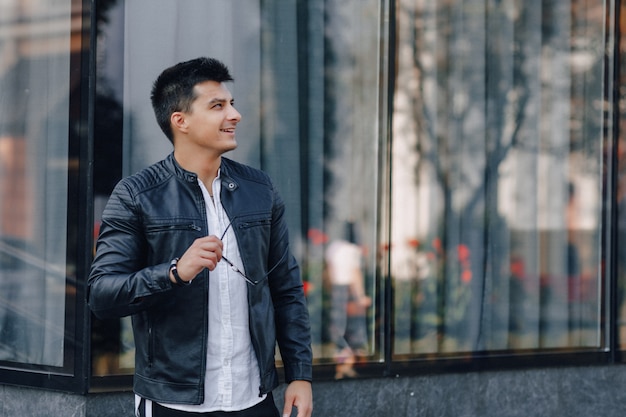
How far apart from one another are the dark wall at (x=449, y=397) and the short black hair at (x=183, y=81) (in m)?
2.54

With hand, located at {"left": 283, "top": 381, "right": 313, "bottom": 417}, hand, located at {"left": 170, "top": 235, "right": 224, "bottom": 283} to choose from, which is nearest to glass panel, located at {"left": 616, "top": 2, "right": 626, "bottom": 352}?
hand, located at {"left": 283, "top": 381, "right": 313, "bottom": 417}

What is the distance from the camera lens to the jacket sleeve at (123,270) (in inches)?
120

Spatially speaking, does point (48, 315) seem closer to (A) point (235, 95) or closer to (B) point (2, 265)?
(B) point (2, 265)

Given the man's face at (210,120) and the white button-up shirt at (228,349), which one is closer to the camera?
the white button-up shirt at (228,349)

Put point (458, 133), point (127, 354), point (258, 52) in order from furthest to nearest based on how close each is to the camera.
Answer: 1. point (458, 133)
2. point (258, 52)
3. point (127, 354)

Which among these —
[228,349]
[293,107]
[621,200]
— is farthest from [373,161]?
[228,349]

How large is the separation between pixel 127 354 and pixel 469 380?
2.27 m

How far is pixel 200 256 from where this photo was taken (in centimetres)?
289

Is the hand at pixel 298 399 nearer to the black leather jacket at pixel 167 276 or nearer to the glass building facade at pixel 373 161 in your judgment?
the black leather jacket at pixel 167 276

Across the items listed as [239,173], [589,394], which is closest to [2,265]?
[239,173]

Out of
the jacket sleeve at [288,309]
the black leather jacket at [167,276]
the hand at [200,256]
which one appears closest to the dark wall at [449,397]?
the jacket sleeve at [288,309]

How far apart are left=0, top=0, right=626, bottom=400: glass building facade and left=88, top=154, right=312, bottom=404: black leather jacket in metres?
2.26

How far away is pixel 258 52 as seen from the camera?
5895mm

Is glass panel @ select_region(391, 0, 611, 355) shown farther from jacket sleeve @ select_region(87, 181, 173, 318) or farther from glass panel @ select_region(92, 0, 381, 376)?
jacket sleeve @ select_region(87, 181, 173, 318)
